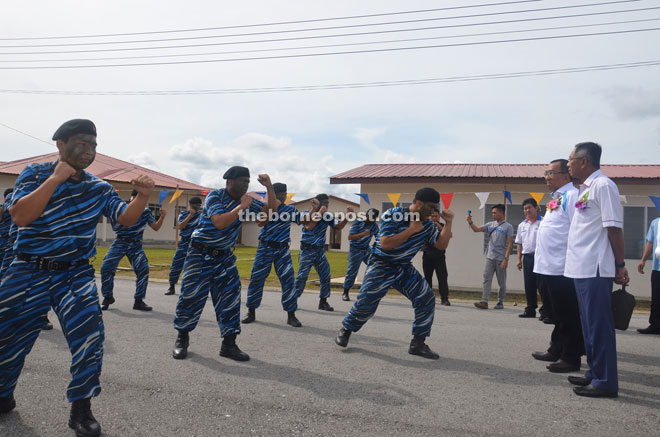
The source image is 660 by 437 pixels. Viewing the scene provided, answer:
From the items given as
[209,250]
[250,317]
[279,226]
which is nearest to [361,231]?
[279,226]

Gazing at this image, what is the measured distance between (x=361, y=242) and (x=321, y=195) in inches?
63.6

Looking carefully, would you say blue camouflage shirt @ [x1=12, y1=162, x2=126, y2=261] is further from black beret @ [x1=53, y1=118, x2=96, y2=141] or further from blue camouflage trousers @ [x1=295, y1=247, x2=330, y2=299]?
blue camouflage trousers @ [x1=295, y1=247, x2=330, y2=299]

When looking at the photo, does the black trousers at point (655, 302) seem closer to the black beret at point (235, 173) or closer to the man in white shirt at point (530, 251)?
the man in white shirt at point (530, 251)

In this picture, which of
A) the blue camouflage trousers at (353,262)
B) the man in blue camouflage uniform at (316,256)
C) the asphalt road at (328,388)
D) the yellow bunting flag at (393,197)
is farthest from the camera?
the yellow bunting flag at (393,197)

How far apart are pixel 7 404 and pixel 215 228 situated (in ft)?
7.05

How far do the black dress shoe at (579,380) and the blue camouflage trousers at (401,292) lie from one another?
1373 millimetres

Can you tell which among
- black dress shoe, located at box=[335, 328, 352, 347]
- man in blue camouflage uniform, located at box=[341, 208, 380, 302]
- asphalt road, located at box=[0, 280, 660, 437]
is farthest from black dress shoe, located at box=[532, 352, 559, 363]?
man in blue camouflage uniform, located at box=[341, 208, 380, 302]

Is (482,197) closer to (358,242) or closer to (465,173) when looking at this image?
(465,173)

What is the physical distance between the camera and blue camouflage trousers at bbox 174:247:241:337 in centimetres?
460

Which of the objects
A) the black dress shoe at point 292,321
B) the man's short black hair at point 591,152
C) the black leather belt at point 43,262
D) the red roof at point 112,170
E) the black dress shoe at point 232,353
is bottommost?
the black dress shoe at point 232,353

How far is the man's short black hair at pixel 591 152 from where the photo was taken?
398 cm

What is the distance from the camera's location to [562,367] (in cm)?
445

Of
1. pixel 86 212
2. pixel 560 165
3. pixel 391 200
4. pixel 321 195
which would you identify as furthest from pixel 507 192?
pixel 86 212

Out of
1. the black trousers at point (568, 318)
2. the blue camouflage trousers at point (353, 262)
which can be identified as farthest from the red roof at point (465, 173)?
the black trousers at point (568, 318)
